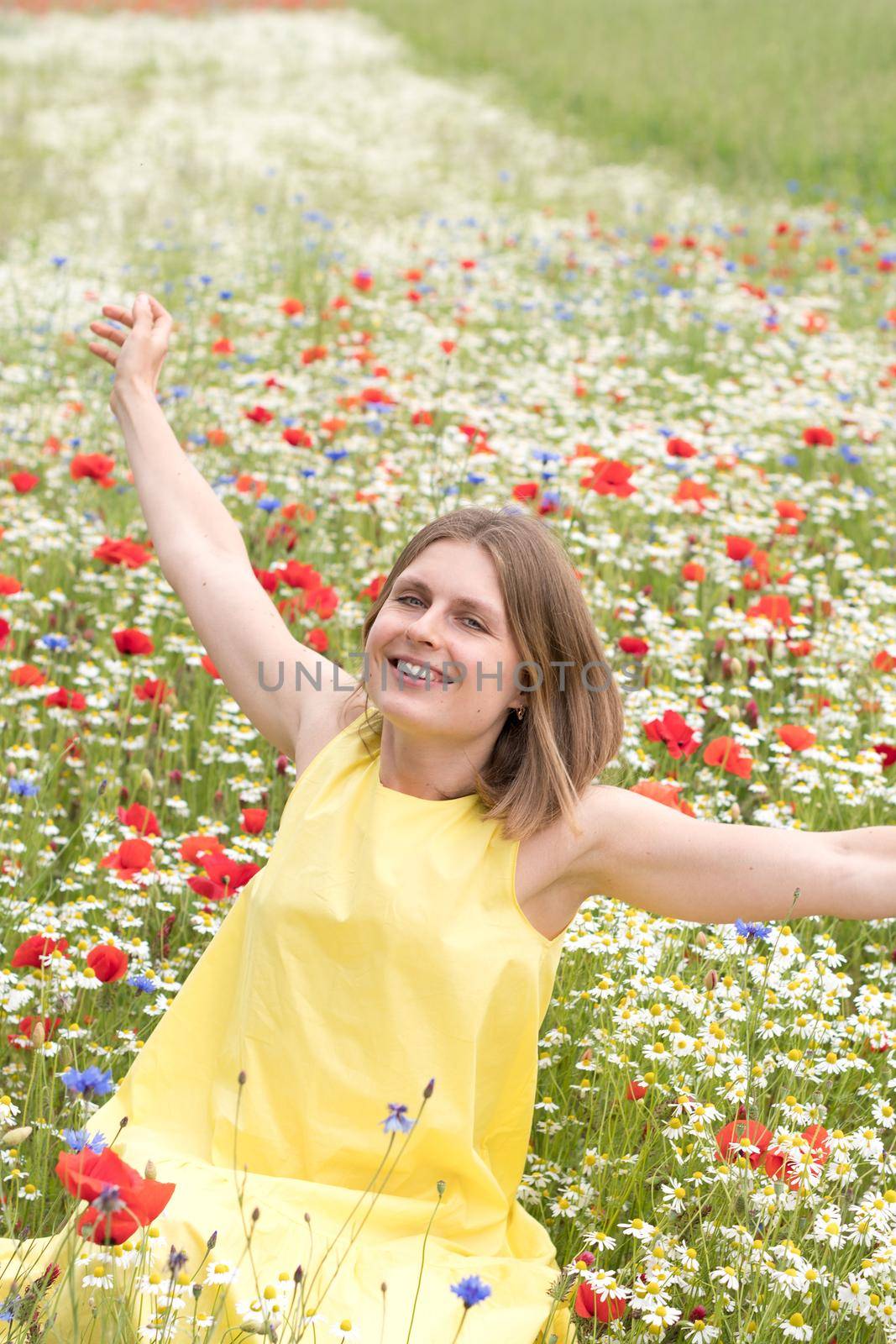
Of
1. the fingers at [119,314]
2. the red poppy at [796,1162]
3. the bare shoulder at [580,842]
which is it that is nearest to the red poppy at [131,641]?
the fingers at [119,314]

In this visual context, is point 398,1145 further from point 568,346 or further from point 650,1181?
point 568,346

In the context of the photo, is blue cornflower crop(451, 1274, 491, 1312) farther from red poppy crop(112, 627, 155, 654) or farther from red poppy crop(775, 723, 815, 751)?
red poppy crop(112, 627, 155, 654)

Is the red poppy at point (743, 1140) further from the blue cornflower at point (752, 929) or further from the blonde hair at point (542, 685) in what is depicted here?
the blonde hair at point (542, 685)

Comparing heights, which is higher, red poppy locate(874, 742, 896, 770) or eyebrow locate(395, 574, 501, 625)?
eyebrow locate(395, 574, 501, 625)

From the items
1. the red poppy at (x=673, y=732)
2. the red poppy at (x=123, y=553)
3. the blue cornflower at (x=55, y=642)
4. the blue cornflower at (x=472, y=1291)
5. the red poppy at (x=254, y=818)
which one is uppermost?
the red poppy at (x=123, y=553)

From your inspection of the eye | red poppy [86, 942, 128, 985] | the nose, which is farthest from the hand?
red poppy [86, 942, 128, 985]

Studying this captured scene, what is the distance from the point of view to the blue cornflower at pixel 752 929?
7.27 ft

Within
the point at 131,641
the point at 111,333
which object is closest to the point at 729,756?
the point at 131,641

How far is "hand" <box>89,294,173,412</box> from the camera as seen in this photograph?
111 inches

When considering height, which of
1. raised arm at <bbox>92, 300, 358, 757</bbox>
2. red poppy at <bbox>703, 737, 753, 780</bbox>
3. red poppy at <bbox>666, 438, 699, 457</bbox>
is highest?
red poppy at <bbox>666, 438, 699, 457</bbox>

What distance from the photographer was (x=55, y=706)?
10.7 feet

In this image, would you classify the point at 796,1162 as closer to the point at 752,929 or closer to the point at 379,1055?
the point at 752,929

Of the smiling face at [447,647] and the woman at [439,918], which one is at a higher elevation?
the smiling face at [447,647]

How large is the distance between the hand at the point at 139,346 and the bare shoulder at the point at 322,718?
2.45 feet
